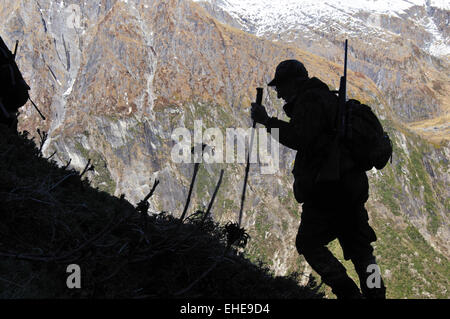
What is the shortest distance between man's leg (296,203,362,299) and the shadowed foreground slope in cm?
45

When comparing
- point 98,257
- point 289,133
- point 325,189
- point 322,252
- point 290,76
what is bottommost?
point 98,257

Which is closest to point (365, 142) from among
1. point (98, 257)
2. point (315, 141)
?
point (315, 141)

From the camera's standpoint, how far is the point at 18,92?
5422mm

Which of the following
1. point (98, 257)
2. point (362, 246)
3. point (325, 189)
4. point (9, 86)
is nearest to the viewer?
point (98, 257)

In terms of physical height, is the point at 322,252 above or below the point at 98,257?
above

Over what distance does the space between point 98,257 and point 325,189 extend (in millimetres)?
2526

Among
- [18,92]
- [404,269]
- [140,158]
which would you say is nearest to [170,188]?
[140,158]

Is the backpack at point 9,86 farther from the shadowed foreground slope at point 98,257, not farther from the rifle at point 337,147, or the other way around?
the rifle at point 337,147

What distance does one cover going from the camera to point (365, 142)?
4.55 meters

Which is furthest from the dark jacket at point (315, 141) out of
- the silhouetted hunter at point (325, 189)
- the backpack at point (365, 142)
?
the backpack at point (365, 142)

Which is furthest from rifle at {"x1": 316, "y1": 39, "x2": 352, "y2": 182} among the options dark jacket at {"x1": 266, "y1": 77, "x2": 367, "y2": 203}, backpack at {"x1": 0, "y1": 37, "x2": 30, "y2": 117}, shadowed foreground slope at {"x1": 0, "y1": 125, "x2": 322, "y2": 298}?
backpack at {"x1": 0, "y1": 37, "x2": 30, "y2": 117}

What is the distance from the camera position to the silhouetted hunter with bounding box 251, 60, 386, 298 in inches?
176

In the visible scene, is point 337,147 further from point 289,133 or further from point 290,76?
point 290,76
